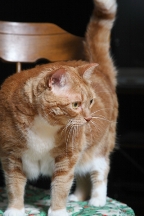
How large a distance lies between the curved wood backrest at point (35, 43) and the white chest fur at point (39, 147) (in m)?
0.54

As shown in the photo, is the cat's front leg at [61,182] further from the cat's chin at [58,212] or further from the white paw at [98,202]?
the white paw at [98,202]

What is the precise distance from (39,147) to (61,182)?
0.52ft

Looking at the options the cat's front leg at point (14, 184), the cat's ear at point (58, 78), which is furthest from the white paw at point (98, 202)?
the cat's ear at point (58, 78)

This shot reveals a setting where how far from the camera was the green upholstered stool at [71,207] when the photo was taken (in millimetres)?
1818

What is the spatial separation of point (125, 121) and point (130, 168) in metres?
0.27

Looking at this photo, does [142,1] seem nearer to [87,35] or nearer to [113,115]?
[87,35]

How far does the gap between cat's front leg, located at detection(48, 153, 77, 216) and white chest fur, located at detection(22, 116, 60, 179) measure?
0.11 ft

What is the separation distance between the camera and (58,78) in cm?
157

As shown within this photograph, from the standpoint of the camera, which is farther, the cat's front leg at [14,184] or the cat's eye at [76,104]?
the cat's front leg at [14,184]

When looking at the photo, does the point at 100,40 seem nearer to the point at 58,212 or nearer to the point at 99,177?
the point at 99,177

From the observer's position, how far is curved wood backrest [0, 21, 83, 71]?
6.97 feet

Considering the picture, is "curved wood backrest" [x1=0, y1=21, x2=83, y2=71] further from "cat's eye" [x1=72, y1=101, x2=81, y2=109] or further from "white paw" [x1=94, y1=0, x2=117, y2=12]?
"cat's eye" [x1=72, y1=101, x2=81, y2=109]

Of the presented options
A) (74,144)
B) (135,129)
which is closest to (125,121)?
(135,129)

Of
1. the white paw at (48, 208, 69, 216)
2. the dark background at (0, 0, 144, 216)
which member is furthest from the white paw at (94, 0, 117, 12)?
the white paw at (48, 208, 69, 216)
